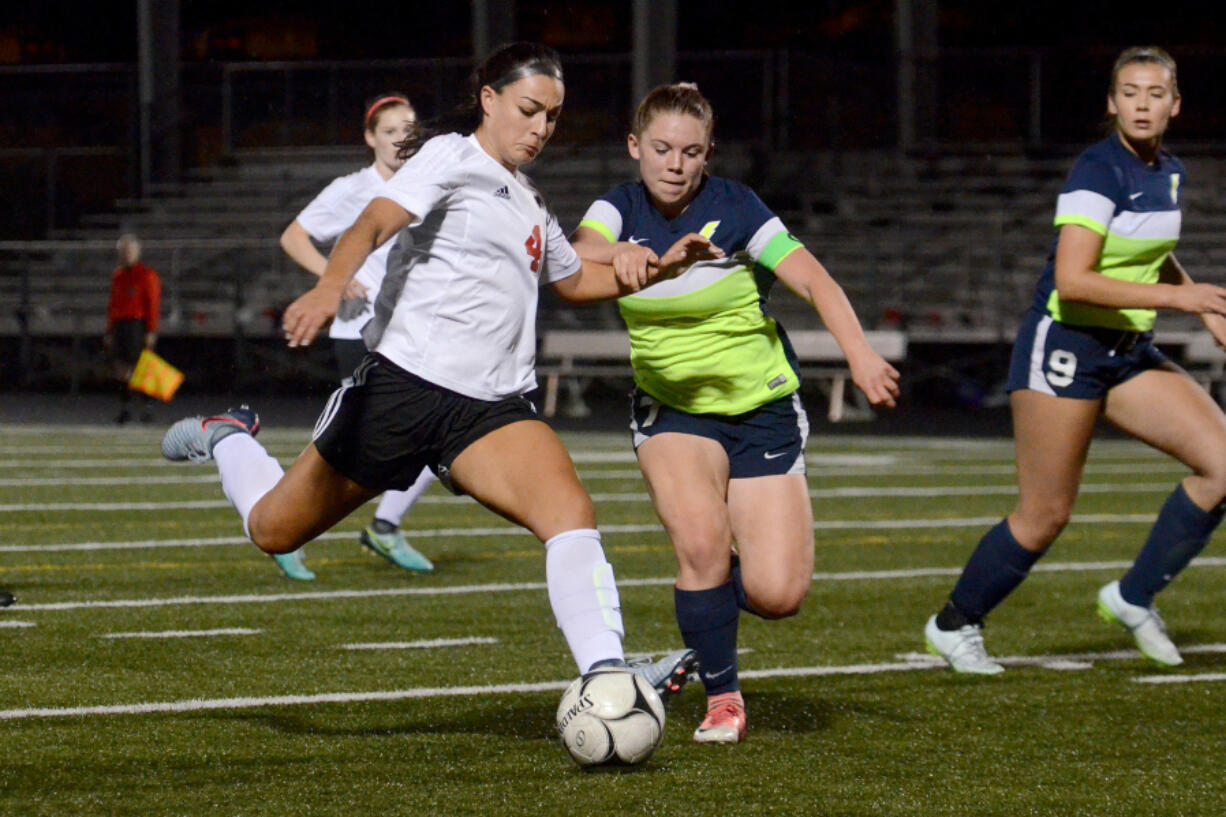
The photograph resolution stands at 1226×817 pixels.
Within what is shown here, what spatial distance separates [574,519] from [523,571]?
14.5 ft

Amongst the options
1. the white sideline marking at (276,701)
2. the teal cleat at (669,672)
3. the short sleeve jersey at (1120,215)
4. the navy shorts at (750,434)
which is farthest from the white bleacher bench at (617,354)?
the teal cleat at (669,672)

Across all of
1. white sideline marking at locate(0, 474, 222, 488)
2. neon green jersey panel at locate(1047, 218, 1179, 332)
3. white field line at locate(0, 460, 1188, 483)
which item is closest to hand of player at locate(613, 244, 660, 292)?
neon green jersey panel at locate(1047, 218, 1179, 332)

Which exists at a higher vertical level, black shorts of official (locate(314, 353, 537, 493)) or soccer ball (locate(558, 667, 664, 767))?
black shorts of official (locate(314, 353, 537, 493))

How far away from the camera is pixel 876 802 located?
15.2 feet

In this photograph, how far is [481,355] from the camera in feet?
16.4

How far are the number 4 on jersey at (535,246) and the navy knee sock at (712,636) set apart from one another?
3.29 ft

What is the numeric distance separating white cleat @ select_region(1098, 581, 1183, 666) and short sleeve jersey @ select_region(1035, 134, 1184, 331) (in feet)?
3.49

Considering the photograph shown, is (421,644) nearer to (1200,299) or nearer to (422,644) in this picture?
(422,644)

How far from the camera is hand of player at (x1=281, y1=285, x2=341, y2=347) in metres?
4.40

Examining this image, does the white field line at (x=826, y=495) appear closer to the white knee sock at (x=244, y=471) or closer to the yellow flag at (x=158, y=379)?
the yellow flag at (x=158, y=379)

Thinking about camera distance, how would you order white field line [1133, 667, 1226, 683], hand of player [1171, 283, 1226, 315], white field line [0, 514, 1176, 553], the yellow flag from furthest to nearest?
white field line [0, 514, 1176, 553]
the yellow flag
white field line [1133, 667, 1226, 683]
hand of player [1171, 283, 1226, 315]

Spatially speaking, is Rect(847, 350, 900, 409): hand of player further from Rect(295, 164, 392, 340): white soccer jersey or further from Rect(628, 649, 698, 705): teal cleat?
A: Rect(295, 164, 392, 340): white soccer jersey

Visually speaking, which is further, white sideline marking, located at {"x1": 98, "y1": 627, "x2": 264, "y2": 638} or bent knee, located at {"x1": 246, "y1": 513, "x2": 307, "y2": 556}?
white sideline marking, located at {"x1": 98, "y1": 627, "x2": 264, "y2": 638}

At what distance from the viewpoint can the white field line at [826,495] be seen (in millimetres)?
11836
